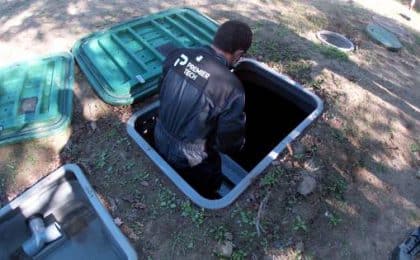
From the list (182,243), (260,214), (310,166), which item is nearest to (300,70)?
(310,166)

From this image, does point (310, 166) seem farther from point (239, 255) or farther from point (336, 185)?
point (239, 255)

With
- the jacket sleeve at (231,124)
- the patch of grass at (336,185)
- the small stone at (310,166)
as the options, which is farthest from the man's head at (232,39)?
the patch of grass at (336,185)

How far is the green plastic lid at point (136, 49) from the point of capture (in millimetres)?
3994

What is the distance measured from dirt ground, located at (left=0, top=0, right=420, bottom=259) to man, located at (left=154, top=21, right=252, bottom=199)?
43 cm

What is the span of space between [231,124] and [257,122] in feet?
7.75

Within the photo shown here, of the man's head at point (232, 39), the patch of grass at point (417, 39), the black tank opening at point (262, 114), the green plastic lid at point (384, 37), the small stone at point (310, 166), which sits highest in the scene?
the man's head at point (232, 39)

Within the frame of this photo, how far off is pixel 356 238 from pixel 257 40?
298 cm

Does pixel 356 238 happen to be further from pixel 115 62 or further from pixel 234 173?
pixel 115 62

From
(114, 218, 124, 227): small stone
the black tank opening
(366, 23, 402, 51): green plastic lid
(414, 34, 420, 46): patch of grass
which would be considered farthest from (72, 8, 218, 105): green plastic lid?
(414, 34, 420, 46): patch of grass

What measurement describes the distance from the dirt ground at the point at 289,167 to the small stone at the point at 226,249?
0.06 feet

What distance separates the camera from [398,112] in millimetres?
4172

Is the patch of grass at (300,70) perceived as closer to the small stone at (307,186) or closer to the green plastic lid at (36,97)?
the small stone at (307,186)

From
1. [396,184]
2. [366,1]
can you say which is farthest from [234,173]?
[366,1]

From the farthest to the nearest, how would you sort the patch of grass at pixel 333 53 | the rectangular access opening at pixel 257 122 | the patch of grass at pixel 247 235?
the patch of grass at pixel 333 53, the rectangular access opening at pixel 257 122, the patch of grass at pixel 247 235
